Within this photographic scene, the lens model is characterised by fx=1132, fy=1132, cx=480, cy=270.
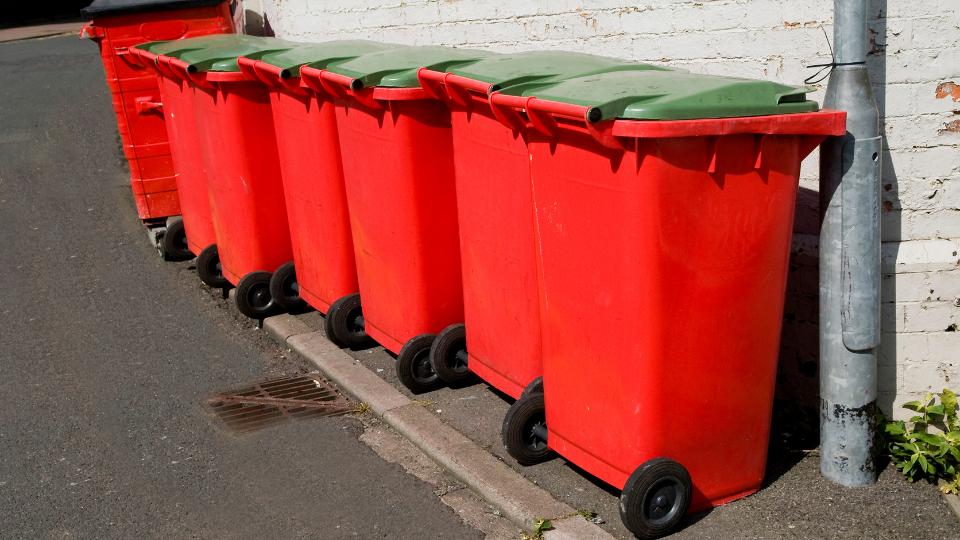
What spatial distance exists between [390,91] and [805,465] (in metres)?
2.42

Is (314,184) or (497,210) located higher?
(497,210)

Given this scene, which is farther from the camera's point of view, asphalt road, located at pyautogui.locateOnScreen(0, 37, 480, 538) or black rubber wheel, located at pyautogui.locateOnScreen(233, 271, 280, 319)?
black rubber wheel, located at pyautogui.locateOnScreen(233, 271, 280, 319)

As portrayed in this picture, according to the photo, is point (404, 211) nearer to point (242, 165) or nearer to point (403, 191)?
point (403, 191)

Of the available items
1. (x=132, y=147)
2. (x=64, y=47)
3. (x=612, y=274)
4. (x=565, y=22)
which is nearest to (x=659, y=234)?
(x=612, y=274)

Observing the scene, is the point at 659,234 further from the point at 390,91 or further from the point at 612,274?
the point at 390,91

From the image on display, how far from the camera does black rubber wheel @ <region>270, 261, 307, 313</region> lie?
6809mm

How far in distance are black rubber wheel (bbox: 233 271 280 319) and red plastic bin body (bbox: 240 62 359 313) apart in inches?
17.1

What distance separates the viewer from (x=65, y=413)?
5.70 meters

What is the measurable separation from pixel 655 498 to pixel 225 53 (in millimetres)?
4051

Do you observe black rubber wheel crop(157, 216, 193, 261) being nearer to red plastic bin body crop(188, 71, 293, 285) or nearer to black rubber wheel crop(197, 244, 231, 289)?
black rubber wheel crop(197, 244, 231, 289)

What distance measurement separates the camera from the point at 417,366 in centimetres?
552

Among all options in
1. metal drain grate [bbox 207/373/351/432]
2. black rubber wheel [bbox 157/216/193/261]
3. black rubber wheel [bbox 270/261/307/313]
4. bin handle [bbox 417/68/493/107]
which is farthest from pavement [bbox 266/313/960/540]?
black rubber wheel [bbox 157/216/193/261]

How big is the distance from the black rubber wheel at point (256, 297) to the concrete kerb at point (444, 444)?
0.79 feet

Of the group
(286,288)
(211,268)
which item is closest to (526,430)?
(286,288)
